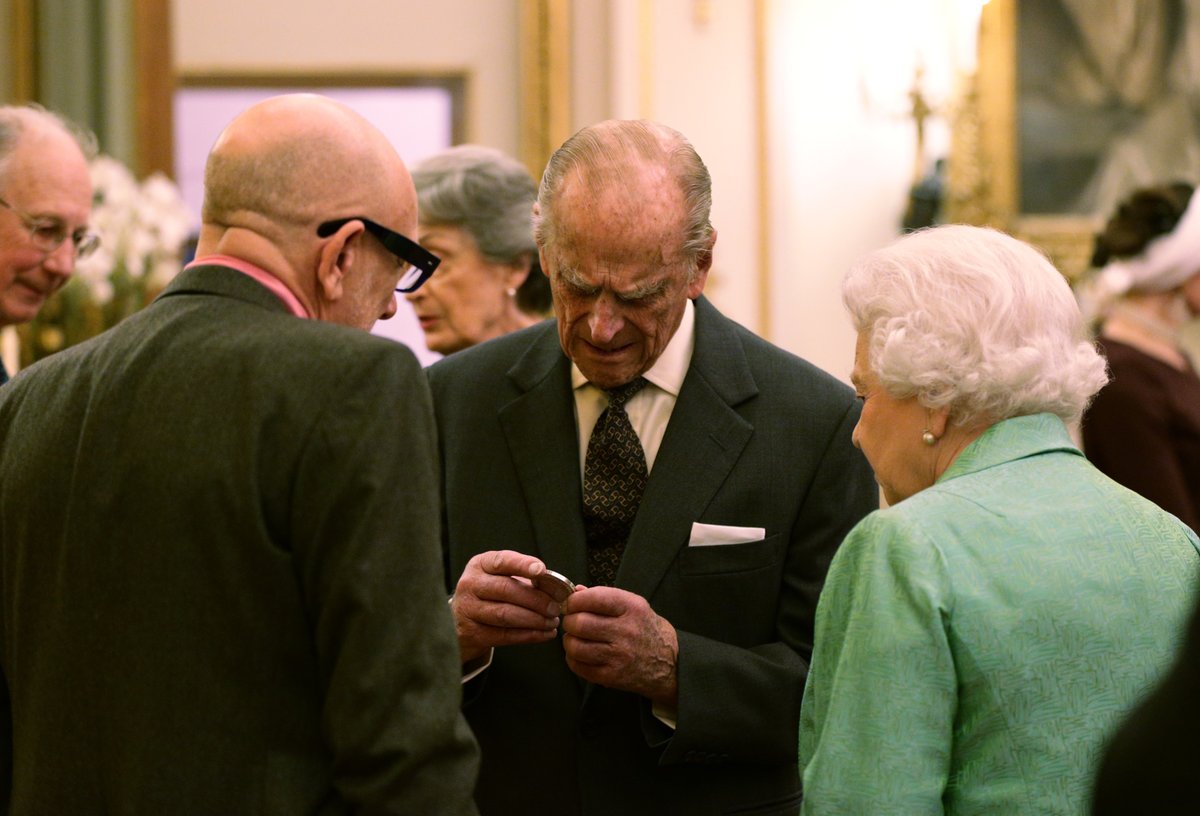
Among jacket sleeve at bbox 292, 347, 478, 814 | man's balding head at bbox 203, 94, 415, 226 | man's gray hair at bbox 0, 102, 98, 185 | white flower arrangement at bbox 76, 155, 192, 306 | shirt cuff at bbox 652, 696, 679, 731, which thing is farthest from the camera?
white flower arrangement at bbox 76, 155, 192, 306

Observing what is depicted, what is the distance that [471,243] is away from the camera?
3236 millimetres

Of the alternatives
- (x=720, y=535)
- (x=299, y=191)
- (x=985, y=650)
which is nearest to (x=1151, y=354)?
(x=720, y=535)

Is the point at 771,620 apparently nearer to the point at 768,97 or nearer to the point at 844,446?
the point at 844,446

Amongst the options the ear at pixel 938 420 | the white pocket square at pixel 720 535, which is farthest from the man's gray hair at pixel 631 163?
the ear at pixel 938 420

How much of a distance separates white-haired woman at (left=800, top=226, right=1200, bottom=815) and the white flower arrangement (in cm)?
380

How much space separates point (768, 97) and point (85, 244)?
4.12 m

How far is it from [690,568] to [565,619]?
26 cm

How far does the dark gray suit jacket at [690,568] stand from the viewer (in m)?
2.31

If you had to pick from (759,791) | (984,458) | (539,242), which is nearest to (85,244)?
(539,242)

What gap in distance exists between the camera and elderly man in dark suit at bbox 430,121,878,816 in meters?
2.30

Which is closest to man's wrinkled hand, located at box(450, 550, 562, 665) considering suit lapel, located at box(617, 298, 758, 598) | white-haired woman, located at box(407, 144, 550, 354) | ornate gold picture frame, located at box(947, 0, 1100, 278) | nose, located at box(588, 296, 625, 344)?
suit lapel, located at box(617, 298, 758, 598)

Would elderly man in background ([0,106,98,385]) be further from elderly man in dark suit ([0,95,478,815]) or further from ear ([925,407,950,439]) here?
ear ([925,407,950,439])

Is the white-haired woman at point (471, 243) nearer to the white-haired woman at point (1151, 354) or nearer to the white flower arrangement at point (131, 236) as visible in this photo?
the white-haired woman at point (1151, 354)

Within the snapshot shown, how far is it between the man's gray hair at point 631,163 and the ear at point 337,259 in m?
0.61
